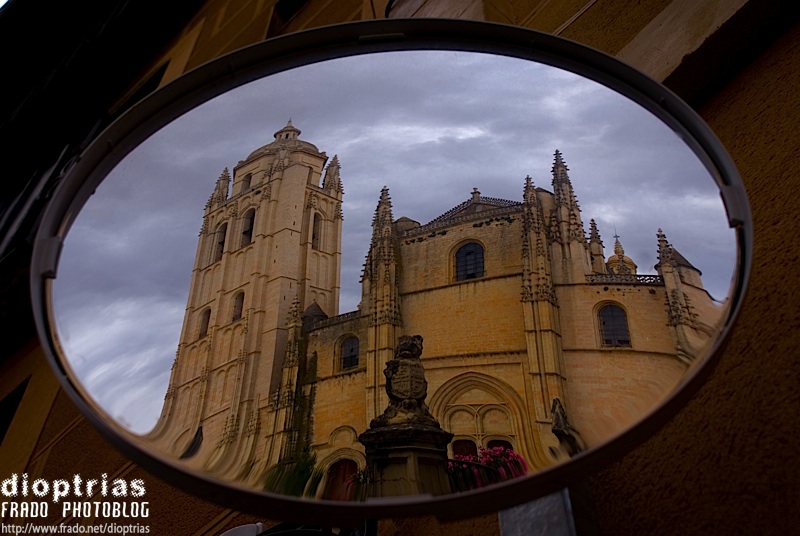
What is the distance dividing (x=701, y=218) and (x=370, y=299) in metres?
0.57

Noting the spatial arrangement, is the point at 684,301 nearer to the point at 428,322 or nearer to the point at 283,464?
the point at 428,322

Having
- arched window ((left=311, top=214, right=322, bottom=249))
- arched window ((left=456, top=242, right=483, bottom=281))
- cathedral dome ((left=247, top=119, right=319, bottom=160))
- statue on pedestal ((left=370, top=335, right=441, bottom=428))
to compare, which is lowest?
statue on pedestal ((left=370, top=335, right=441, bottom=428))

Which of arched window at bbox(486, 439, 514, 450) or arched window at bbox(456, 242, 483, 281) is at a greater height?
arched window at bbox(456, 242, 483, 281)

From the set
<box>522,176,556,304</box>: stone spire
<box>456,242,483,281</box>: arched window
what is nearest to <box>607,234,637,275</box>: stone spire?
<box>522,176,556,304</box>: stone spire

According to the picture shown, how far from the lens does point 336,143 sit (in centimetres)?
123

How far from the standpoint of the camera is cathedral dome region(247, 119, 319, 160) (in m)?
1.29

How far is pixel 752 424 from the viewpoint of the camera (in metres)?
1.18

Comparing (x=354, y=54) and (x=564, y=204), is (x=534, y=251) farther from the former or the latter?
(x=354, y=54)

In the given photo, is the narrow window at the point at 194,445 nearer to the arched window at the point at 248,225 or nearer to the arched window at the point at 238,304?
the arched window at the point at 238,304

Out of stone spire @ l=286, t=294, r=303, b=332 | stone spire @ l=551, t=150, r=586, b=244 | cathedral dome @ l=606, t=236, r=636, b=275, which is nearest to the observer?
cathedral dome @ l=606, t=236, r=636, b=275

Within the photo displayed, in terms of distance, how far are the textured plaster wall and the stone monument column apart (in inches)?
23.2


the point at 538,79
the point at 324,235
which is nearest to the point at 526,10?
the point at 538,79

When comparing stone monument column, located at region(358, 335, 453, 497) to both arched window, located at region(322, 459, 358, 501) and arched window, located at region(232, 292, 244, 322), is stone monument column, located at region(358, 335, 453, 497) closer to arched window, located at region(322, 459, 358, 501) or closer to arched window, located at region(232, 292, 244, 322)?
arched window, located at region(322, 459, 358, 501)

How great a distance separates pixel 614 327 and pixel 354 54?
74 centimetres
